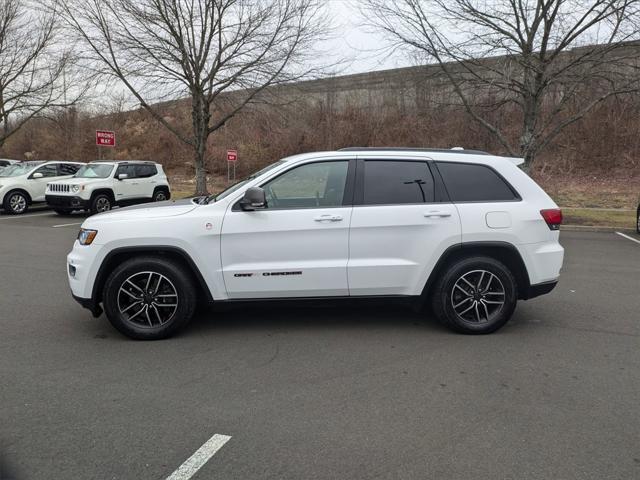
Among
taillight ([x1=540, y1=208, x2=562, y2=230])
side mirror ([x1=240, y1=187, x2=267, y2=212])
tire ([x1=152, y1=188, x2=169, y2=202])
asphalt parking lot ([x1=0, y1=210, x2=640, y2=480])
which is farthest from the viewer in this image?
tire ([x1=152, y1=188, x2=169, y2=202])

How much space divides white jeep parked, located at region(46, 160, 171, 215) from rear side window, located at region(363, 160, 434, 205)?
40.3 ft

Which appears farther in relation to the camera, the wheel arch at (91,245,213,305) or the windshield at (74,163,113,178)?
the windshield at (74,163,113,178)

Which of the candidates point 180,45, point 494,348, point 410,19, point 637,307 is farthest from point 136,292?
point 180,45

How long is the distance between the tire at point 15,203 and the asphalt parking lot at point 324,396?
11810 mm

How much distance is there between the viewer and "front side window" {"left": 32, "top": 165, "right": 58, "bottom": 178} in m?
17.0

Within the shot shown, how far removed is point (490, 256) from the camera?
501 cm

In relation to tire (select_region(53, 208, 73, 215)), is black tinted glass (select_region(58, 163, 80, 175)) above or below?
above

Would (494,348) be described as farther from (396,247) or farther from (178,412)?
(178,412)

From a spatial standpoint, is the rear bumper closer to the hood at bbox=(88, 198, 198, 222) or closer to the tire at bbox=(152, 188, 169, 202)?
the hood at bbox=(88, 198, 198, 222)

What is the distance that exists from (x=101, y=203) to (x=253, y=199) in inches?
489

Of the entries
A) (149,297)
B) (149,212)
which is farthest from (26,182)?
(149,297)

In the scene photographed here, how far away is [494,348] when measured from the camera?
15.1 feet

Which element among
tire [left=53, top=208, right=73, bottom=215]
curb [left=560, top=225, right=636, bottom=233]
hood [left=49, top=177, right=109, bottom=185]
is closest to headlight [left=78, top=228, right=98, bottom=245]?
hood [left=49, top=177, right=109, bottom=185]

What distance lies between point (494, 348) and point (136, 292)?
330cm
